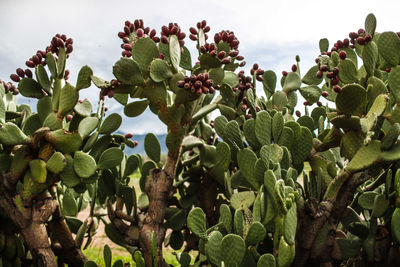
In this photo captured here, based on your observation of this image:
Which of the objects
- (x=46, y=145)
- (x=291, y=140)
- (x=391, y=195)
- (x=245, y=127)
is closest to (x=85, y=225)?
(x=46, y=145)

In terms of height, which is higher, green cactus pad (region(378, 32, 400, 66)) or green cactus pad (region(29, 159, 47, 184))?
green cactus pad (region(378, 32, 400, 66))

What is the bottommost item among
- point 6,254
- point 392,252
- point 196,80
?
point 392,252

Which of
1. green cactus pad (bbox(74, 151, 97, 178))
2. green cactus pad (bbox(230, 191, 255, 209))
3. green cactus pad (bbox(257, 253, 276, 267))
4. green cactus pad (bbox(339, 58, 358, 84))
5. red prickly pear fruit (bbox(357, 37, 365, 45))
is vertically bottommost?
green cactus pad (bbox(257, 253, 276, 267))

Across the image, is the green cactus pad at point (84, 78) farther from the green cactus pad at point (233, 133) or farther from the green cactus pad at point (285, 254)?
the green cactus pad at point (285, 254)

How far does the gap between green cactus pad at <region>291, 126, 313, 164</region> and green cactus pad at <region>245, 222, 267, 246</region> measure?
41 centimetres

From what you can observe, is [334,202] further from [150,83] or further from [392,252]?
[150,83]

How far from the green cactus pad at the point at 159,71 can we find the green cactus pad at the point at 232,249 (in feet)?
1.78

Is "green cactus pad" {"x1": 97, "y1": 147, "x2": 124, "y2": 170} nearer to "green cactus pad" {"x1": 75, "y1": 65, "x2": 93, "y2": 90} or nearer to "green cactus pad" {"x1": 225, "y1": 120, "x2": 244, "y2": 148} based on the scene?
"green cactus pad" {"x1": 75, "y1": 65, "x2": 93, "y2": 90}

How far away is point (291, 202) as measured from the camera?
1.07m

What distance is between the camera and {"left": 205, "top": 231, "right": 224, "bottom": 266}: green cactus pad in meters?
1.14

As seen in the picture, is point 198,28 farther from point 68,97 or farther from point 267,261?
point 267,261

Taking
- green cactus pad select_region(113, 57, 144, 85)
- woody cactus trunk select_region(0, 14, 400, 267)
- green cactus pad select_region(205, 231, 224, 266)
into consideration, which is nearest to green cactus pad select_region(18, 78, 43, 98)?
woody cactus trunk select_region(0, 14, 400, 267)

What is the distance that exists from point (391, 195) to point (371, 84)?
1.25 ft

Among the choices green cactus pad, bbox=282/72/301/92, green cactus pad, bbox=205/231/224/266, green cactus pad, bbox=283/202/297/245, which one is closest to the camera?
green cactus pad, bbox=283/202/297/245
